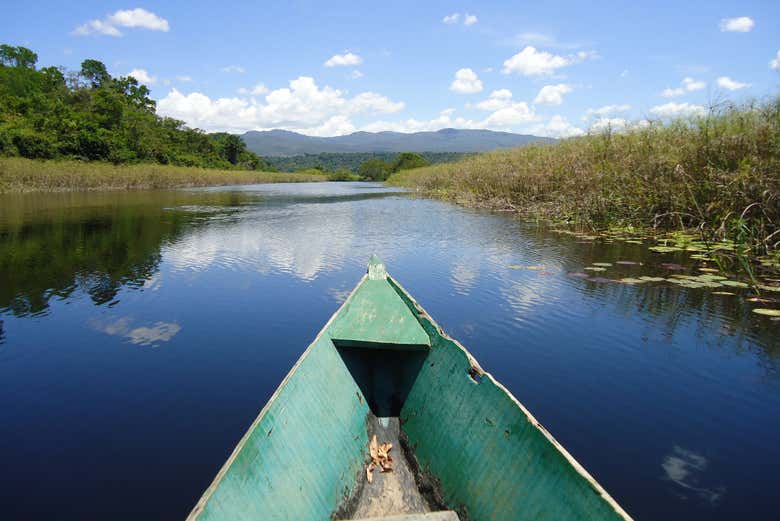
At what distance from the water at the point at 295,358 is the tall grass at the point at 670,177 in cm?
128

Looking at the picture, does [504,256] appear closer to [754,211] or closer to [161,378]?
[754,211]

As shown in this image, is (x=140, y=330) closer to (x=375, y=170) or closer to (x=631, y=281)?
(x=631, y=281)

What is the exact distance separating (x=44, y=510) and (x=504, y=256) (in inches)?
271

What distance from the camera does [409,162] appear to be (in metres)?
59.5

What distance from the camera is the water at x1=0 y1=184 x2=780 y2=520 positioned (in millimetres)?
2531

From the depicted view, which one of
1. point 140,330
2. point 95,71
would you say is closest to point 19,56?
point 95,71

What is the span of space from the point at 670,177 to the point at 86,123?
37.4 metres

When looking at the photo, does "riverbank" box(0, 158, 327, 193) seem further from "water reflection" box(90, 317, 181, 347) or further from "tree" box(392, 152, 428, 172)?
"tree" box(392, 152, 428, 172)

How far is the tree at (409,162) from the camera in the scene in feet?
189

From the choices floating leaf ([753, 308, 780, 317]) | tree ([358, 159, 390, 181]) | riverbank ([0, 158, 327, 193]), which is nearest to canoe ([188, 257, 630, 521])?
floating leaf ([753, 308, 780, 317])

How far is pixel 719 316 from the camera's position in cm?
488

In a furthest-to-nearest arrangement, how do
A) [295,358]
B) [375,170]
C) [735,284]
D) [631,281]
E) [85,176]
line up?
1. [375,170]
2. [85,176]
3. [631,281]
4. [735,284]
5. [295,358]

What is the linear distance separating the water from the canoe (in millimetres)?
804

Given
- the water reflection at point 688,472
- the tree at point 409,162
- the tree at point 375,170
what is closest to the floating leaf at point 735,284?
the water reflection at point 688,472
